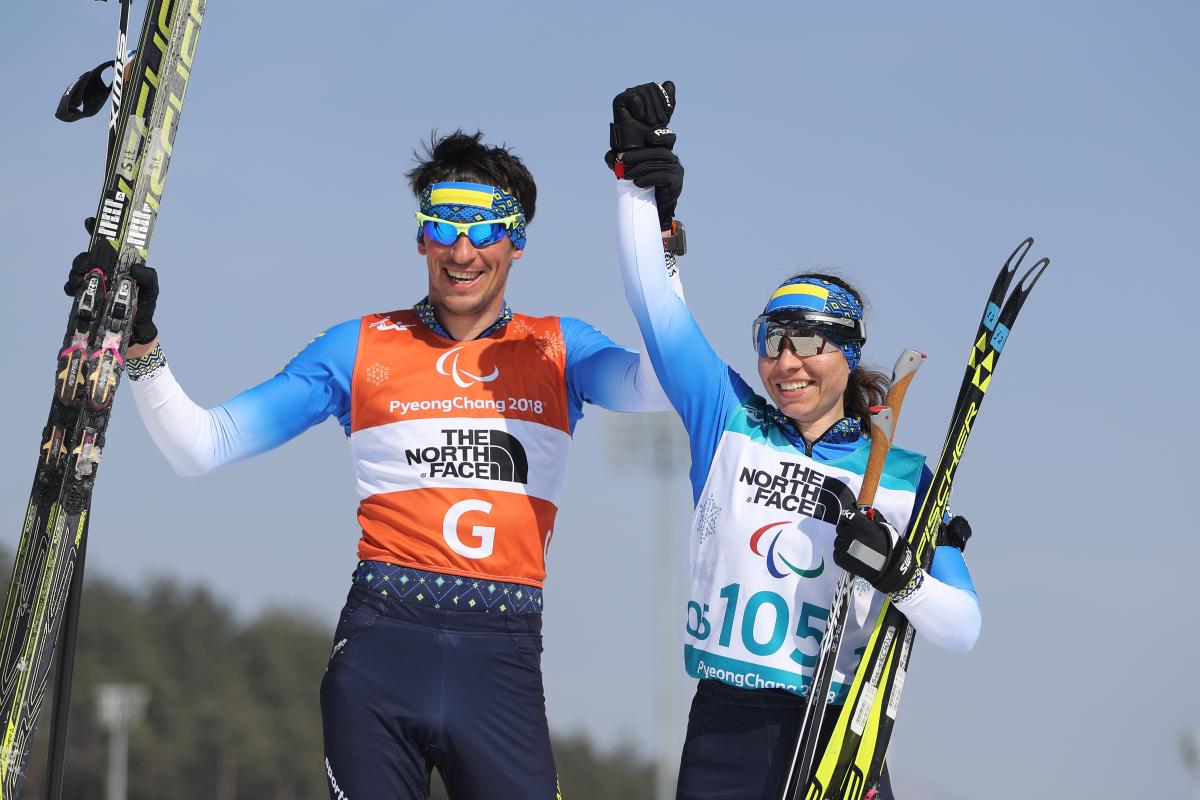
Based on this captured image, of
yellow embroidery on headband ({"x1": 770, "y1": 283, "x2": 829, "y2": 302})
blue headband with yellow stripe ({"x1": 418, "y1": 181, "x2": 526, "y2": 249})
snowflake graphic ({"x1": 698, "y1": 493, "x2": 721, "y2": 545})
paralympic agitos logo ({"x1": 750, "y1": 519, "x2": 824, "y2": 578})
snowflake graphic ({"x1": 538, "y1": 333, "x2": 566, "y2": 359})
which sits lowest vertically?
paralympic agitos logo ({"x1": 750, "y1": 519, "x2": 824, "y2": 578})

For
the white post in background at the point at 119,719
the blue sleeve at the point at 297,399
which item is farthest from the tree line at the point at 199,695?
the blue sleeve at the point at 297,399

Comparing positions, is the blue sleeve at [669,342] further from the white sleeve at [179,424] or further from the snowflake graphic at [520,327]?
the white sleeve at [179,424]

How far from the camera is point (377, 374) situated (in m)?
5.21

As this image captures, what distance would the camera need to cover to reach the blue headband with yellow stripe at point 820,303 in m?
4.86

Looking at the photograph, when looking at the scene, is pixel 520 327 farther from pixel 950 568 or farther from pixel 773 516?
pixel 950 568

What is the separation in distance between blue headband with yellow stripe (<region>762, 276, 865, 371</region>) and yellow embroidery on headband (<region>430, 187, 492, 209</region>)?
1042 mm

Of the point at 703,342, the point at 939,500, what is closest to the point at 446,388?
the point at 703,342

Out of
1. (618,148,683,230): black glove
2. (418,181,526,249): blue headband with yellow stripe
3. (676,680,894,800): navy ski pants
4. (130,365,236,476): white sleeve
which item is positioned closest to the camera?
(676,680,894,800): navy ski pants

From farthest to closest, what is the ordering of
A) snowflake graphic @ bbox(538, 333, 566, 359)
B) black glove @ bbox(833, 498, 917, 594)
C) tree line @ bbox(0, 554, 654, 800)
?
tree line @ bbox(0, 554, 654, 800), snowflake graphic @ bbox(538, 333, 566, 359), black glove @ bbox(833, 498, 917, 594)

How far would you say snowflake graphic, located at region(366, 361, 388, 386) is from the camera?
5195 millimetres

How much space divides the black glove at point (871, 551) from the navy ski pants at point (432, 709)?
45.3 inches

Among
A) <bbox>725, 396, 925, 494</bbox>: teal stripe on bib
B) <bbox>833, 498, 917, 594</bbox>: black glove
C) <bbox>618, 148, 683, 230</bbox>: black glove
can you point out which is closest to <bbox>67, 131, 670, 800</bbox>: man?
<bbox>725, 396, 925, 494</bbox>: teal stripe on bib

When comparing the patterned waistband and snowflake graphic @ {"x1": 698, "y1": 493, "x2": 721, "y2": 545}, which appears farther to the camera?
the patterned waistband

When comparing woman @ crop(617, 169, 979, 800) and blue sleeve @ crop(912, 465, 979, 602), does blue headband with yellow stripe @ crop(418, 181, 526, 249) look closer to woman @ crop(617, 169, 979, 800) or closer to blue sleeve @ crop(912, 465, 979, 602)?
→ woman @ crop(617, 169, 979, 800)
